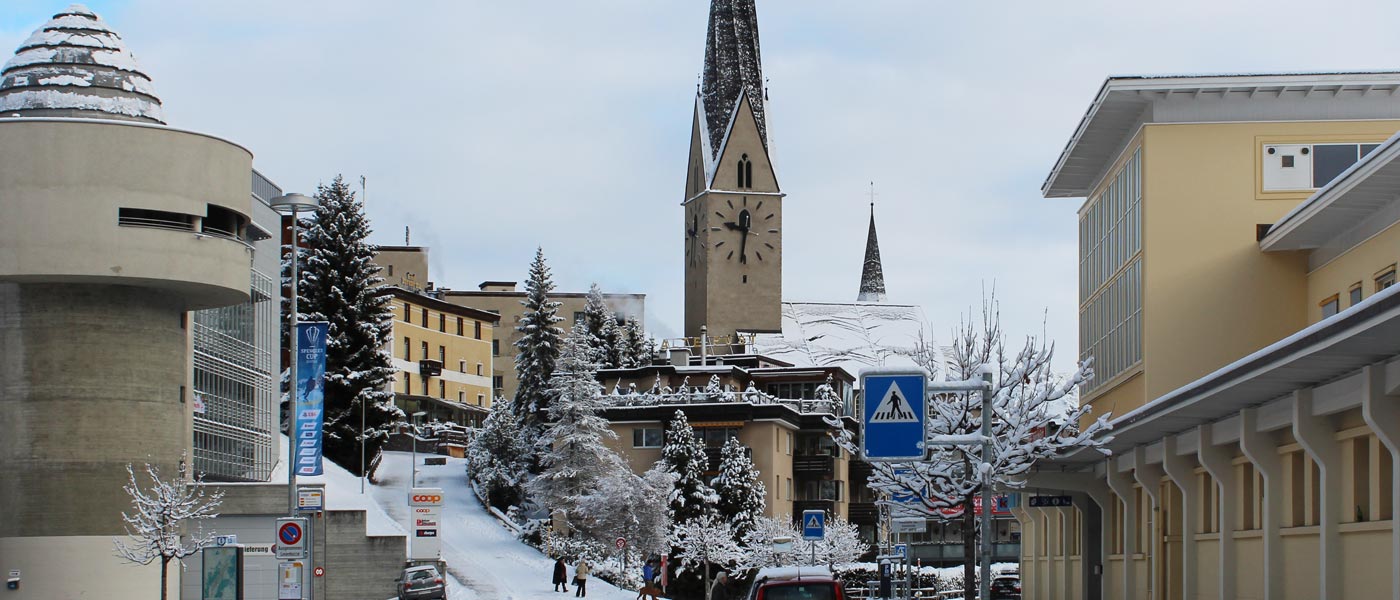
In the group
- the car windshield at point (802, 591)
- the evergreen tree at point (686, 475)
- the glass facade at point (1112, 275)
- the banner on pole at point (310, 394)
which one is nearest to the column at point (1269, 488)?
the car windshield at point (802, 591)

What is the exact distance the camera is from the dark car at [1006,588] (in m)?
67.8

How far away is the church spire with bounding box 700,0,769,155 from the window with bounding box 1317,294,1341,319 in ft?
342

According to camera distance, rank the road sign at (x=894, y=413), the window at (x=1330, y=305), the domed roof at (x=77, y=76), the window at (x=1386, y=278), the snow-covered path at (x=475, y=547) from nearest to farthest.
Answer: the road sign at (x=894, y=413)
the window at (x=1386, y=278)
the window at (x=1330, y=305)
the domed roof at (x=77, y=76)
the snow-covered path at (x=475, y=547)

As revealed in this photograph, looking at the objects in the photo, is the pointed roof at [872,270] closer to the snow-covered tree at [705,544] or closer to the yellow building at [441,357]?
the yellow building at [441,357]

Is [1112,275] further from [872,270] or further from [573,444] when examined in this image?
[872,270]

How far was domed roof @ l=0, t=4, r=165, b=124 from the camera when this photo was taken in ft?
144

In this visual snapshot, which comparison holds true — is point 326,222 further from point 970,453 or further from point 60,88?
point 970,453

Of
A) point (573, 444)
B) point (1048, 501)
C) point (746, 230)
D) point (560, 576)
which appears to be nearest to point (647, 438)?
point (573, 444)

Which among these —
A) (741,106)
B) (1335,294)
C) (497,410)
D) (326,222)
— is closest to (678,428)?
(497,410)

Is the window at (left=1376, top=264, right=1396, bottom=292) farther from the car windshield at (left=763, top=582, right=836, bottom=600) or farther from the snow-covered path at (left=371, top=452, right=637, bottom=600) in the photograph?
the snow-covered path at (left=371, top=452, right=637, bottom=600)

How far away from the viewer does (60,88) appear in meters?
43.9

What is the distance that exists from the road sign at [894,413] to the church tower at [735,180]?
12086cm

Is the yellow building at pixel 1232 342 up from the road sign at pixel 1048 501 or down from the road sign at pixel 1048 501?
up

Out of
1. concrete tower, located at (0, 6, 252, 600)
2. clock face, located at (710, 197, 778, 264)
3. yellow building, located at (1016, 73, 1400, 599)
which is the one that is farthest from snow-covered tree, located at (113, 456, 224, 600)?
clock face, located at (710, 197, 778, 264)
